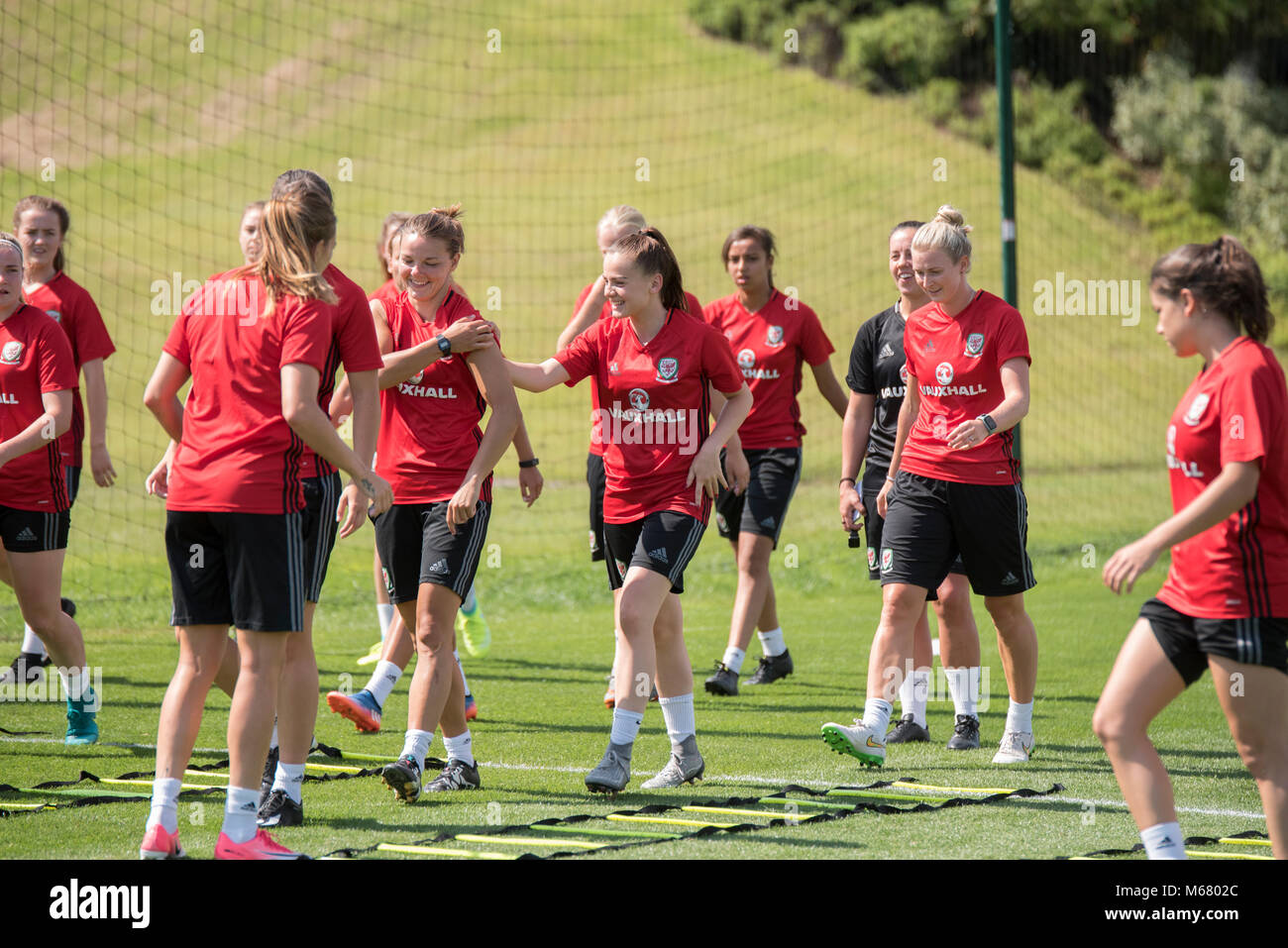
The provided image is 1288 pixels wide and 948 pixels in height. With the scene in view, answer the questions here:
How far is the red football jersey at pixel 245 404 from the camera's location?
4527 millimetres

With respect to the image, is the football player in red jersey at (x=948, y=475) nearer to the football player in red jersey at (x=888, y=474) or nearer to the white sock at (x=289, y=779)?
the football player in red jersey at (x=888, y=474)

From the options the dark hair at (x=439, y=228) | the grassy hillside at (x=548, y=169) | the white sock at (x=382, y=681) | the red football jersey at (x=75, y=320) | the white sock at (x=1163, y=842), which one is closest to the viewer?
the white sock at (x=1163, y=842)

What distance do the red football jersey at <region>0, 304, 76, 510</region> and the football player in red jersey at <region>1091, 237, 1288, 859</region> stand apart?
4746mm

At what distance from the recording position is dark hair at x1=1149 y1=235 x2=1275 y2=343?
4047 mm

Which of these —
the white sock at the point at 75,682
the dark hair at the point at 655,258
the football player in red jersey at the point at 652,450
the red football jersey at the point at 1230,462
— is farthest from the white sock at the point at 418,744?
the red football jersey at the point at 1230,462

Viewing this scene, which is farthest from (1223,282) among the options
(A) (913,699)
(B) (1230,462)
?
(A) (913,699)

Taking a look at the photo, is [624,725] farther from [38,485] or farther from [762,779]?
[38,485]

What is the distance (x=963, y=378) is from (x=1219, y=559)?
225 centimetres

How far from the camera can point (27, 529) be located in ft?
22.2

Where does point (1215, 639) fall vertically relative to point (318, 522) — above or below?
below

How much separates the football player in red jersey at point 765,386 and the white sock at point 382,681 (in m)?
2.29

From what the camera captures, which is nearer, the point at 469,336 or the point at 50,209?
the point at 469,336

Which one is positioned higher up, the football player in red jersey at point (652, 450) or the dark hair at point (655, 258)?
the dark hair at point (655, 258)

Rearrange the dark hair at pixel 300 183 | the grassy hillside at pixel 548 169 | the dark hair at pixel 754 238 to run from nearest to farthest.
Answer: the dark hair at pixel 300 183 < the dark hair at pixel 754 238 < the grassy hillside at pixel 548 169
